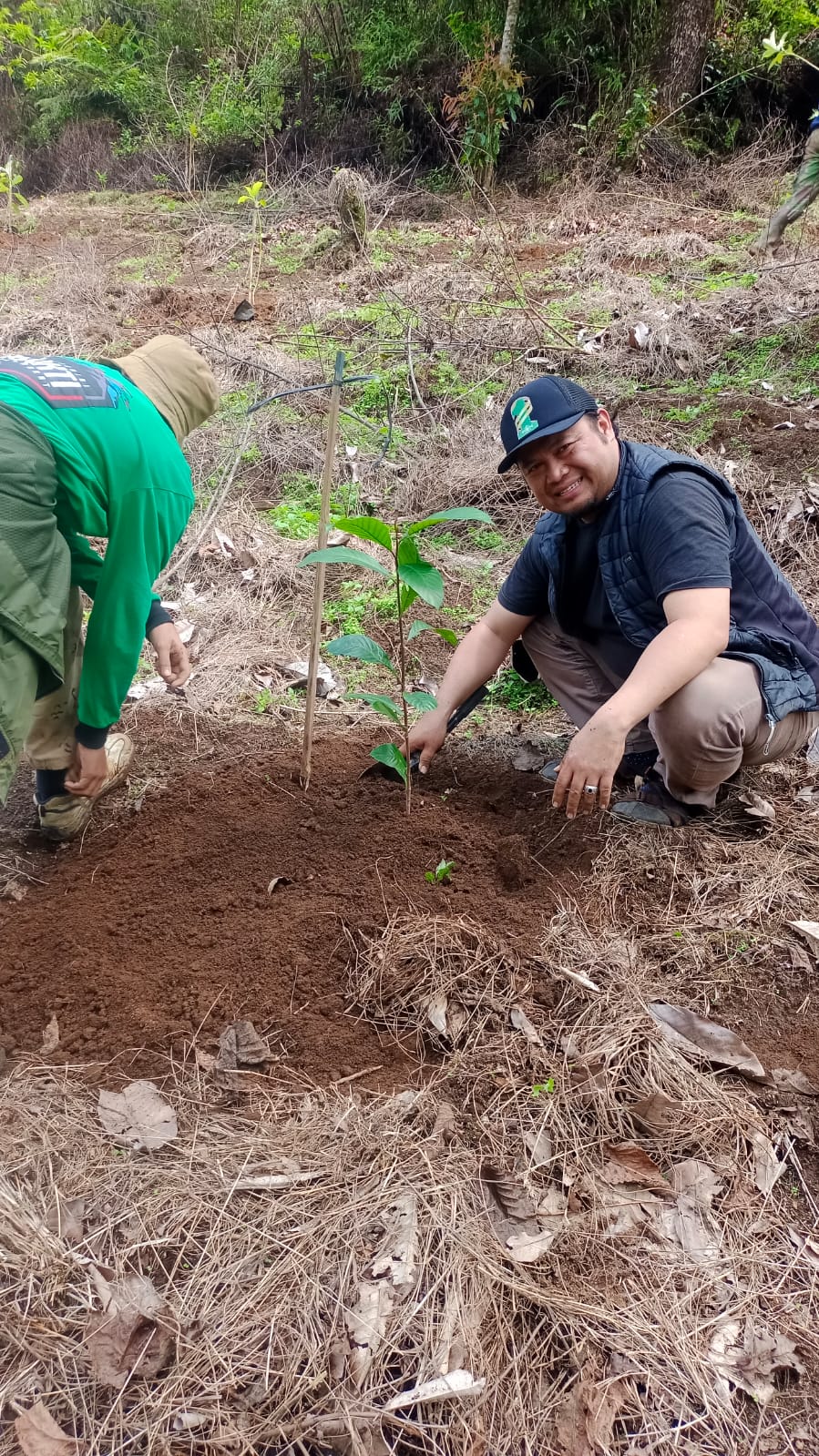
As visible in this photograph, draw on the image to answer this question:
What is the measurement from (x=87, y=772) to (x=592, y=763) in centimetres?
139

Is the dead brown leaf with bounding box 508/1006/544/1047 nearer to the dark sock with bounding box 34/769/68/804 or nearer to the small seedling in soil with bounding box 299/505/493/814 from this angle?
the small seedling in soil with bounding box 299/505/493/814

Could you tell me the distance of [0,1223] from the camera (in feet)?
5.01

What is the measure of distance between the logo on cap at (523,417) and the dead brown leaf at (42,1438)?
2.20 metres

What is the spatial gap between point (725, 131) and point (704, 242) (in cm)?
419

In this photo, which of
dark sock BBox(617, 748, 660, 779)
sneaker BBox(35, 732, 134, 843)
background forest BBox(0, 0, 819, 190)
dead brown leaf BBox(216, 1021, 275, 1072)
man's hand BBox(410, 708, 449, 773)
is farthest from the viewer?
background forest BBox(0, 0, 819, 190)

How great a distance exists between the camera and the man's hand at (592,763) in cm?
198

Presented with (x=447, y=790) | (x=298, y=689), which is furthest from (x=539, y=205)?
(x=447, y=790)

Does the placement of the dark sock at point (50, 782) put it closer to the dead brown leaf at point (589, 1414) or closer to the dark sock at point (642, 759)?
the dark sock at point (642, 759)

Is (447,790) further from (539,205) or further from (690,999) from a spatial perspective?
(539,205)

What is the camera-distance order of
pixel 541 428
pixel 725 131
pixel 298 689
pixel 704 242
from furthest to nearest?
1. pixel 725 131
2. pixel 704 242
3. pixel 298 689
4. pixel 541 428

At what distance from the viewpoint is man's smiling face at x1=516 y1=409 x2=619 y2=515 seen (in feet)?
7.05

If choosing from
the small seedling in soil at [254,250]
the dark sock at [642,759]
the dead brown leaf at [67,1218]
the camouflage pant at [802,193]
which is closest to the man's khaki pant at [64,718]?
the dead brown leaf at [67,1218]

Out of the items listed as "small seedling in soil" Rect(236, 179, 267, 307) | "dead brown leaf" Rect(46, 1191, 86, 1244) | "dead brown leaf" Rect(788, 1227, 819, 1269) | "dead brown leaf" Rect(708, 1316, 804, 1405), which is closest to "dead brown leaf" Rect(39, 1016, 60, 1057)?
"dead brown leaf" Rect(46, 1191, 86, 1244)

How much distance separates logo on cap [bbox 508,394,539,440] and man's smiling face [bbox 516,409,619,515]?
33 mm
